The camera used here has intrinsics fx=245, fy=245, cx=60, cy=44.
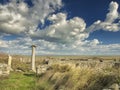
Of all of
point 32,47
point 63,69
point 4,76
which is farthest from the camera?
point 32,47

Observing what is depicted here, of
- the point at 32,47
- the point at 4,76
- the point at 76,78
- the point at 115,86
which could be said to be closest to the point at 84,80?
the point at 76,78

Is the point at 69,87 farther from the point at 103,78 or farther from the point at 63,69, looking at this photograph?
the point at 63,69

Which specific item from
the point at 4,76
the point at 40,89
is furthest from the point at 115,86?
the point at 4,76

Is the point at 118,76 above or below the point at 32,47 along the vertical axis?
below

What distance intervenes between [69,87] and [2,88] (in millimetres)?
4879

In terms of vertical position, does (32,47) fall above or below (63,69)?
above

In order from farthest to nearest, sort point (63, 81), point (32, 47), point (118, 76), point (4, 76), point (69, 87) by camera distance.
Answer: point (32, 47)
point (4, 76)
point (63, 81)
point (69, 87)
point (118, 76)

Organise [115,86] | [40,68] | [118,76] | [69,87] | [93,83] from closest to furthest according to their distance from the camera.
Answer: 1. [115,86]
2. [118,76]
3. [93,83]
4. [69,87]
5. [40,68]

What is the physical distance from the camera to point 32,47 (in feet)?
119

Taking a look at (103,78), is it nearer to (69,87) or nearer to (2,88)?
(69,87)

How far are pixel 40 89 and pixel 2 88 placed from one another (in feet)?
8.01

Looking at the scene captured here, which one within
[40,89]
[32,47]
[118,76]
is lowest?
[40,89]

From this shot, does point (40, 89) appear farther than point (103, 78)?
Yes

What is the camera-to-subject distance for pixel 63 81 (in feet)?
49.5
